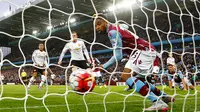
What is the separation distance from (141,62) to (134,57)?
0.41 feet

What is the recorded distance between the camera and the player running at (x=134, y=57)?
131 inches

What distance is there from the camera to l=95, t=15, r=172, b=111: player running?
3.34 meters

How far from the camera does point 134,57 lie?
3729 mm

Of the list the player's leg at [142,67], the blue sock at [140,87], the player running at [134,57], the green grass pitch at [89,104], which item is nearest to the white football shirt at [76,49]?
the green grass pitch at [89,104]

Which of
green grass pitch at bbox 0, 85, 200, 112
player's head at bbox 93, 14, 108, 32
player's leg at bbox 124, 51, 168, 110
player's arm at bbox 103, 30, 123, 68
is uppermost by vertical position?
player's head at bbox 93, 14, 108, 32

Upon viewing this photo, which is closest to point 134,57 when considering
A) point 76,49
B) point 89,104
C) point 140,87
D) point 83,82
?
point 140,87

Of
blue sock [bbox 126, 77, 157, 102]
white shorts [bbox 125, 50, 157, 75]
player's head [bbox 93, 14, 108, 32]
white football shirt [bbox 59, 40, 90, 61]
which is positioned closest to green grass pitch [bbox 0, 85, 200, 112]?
blue sock [bbox 126, 77, 157, 102]

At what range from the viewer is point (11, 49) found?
4312cm

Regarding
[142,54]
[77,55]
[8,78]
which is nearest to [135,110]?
[142,54]

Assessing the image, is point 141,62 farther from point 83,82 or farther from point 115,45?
point 83,82

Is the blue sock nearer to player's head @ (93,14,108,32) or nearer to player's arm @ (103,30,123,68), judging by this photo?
player's arm @ (103,30,123,68)

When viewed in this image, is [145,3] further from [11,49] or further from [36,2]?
[11,49]

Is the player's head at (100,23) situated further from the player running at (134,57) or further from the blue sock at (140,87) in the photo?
the blue sock at (140,87)

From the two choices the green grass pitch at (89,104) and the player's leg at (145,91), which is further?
the green grass pitch at (89,104)
